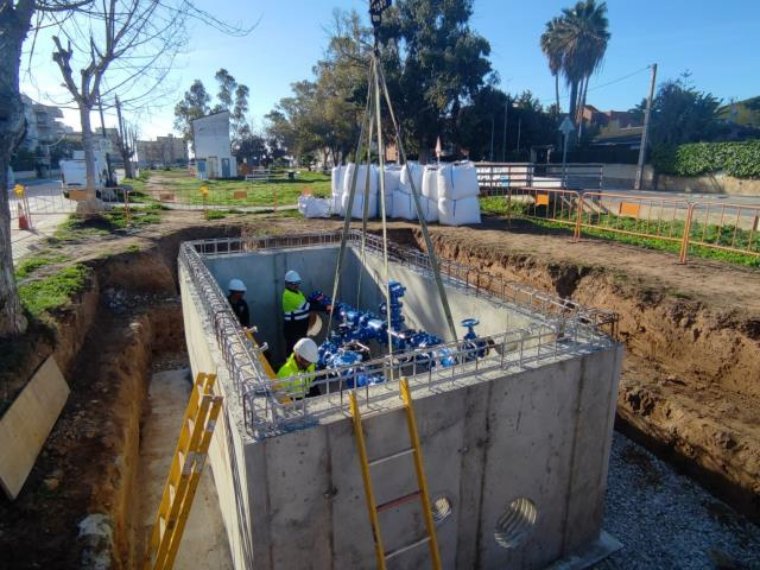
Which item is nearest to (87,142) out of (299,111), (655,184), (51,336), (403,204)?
(403,204)

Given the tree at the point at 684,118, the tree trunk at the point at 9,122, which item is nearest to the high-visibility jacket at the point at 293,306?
the tree trunk at the point at 9,122

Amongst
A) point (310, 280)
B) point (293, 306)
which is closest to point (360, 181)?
point (310, 280)

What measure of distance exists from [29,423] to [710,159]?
31.2 meters

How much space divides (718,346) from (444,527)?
6064mm

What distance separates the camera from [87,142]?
18047 millimetres

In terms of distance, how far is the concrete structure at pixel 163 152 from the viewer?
101137 millimetres

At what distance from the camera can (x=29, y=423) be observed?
235 inches

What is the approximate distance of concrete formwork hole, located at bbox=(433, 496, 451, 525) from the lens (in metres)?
4.74

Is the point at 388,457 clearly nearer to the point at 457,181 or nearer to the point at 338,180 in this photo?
the point at 457,181

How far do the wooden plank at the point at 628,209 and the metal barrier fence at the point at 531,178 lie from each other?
5429mm

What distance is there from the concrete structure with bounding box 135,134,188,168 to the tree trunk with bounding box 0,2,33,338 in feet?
328

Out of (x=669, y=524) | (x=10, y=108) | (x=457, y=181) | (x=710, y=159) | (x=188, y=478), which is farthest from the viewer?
(x=710, y=159)

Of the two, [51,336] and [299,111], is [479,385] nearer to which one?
[51,336]

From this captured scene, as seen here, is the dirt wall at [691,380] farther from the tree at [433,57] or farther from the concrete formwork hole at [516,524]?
the tree at [433,57]
